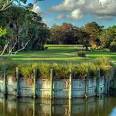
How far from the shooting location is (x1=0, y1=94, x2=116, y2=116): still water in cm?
4469

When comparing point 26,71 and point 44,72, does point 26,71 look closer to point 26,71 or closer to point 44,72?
point 26,71

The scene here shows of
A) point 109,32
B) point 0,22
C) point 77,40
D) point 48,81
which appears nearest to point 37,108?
point 48,81

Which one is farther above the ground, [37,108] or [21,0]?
[21,0]

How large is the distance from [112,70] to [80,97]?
8.79 m

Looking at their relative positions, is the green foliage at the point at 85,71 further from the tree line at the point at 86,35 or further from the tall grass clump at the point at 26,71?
the tree line at the point at 86,35

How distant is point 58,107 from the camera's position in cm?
4756

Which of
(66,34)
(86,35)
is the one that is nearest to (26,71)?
(86,35)

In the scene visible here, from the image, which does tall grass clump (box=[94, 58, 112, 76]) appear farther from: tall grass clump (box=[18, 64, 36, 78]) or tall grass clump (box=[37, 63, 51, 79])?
tall grass clump (box=[18, 64, 36, 78])

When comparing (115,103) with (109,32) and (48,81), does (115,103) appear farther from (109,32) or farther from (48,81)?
(109,32)

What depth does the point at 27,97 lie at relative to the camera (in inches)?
2071

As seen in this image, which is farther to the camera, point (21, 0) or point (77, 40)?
point (77, 40)

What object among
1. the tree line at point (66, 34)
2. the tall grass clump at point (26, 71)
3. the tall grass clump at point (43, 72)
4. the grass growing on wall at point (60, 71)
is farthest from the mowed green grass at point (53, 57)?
the tall grass clump at point (43, 72)

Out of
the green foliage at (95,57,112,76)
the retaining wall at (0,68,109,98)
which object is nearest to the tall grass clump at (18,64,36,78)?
the retaining wall at (0,68,109,98)

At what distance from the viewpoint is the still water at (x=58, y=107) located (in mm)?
44694
